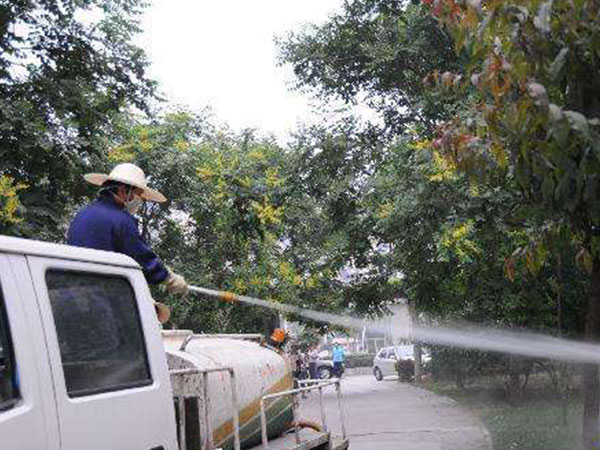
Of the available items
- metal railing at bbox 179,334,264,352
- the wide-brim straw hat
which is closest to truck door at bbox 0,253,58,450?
the wide-brim straw hat

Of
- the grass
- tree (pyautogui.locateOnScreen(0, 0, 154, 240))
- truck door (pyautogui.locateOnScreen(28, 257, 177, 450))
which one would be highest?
tree (pyautogui.locateOnScreen(0, 0, 154, 240))

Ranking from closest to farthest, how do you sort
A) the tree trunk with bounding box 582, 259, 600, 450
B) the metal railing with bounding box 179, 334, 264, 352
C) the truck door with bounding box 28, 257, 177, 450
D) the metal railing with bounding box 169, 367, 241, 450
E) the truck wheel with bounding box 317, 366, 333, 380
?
the truck door with bounding box 28, 257, 177, 450 < the metal railing with bounding box 169, 367, 241, 450 < the metal railing with bounding box 179, 334, 264, 352 < the tree trunk with bounding box 582, 259, 600, 450 < the truck wheel with bounding box 317, 366, 333, 380

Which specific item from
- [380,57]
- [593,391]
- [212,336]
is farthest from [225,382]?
[380,57]

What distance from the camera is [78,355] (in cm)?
325

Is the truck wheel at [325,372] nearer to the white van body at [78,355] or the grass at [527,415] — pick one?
the grass at [527,415]

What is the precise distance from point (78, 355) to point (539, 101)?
1961 mm

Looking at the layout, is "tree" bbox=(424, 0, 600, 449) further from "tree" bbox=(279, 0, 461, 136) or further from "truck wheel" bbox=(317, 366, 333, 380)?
"truck wheel" bbox=(317, 366, 333, 380)

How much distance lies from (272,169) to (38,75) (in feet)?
14.8

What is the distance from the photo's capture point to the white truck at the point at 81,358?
113 inches

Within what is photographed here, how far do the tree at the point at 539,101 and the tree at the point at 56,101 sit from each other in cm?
691

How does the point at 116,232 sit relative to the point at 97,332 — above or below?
above

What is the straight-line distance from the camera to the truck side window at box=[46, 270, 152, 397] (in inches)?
126

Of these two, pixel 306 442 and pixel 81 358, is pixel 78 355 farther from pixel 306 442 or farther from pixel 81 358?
pixel 306 442

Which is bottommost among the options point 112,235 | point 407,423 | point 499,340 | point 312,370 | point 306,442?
point 312,370
